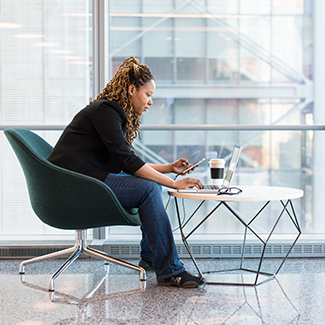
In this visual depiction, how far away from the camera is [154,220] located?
2.08 m

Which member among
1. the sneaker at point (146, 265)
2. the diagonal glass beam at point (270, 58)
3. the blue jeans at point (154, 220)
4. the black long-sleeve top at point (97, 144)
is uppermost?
the diagonal glass beam at point (270, 58)

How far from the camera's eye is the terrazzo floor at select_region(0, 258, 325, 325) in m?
1.73

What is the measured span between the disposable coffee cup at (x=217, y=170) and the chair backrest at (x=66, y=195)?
50 centimetres

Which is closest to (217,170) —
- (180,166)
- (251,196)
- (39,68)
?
(180,166)

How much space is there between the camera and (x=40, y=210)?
2135mm

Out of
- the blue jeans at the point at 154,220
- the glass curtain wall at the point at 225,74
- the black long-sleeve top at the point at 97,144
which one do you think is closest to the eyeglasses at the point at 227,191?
the blue jeans at the point at 154,220

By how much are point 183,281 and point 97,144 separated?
0.81 metres

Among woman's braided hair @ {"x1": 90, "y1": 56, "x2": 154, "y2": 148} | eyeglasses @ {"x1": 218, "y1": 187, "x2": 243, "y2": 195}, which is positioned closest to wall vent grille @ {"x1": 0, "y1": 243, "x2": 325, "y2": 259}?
eyeglasses @ {"x1": 218, "y1": 187, "x2": 243, "y2": 195}

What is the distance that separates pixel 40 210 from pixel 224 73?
1582 millimetres

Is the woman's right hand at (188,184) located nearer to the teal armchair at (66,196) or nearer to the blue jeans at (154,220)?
the blue jeans at (154,220)

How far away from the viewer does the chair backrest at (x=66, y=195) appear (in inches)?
79.6

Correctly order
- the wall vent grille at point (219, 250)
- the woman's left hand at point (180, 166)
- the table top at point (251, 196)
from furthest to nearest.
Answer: the wall vent grille at point (219, 250) < the woman's left hand at point (180, 166) < the table top at point (251, 196)

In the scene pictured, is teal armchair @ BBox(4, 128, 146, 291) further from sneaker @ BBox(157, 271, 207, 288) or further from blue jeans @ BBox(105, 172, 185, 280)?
sneaker @ BBox(157, 271, 207, 288)

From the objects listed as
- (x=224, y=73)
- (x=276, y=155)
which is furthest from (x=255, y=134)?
(x=224, y=73)
